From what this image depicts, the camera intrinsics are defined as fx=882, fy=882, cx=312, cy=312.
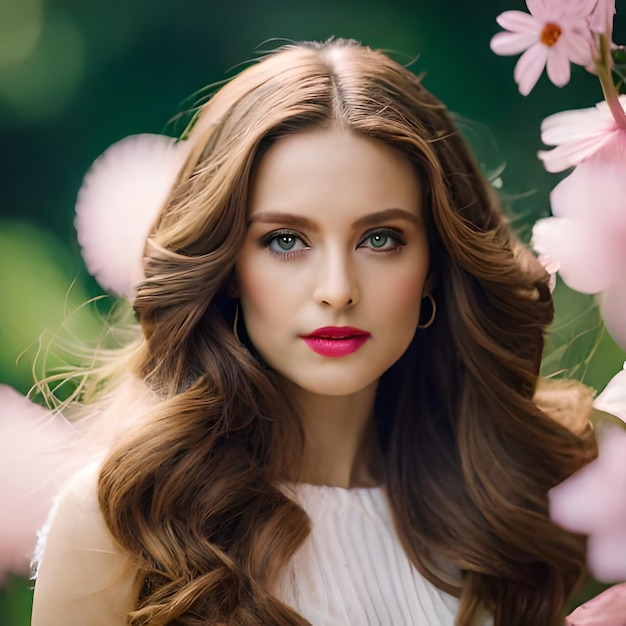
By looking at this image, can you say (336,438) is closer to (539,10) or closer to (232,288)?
(232,288)

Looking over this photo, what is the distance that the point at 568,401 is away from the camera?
1606 mm

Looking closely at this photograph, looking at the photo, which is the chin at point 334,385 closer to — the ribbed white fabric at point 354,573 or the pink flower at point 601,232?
the ribbed white fabric at point 354,573

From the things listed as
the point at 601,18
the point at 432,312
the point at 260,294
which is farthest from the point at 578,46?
the point at 432,312

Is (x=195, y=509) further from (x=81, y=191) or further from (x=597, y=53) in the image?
(x=597, y=53)

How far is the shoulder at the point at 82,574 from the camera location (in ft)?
3.92

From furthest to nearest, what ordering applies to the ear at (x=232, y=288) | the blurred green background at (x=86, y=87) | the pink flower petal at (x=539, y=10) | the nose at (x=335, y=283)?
the blurred green background at (x=86, y=87)
the ear at (x=232, y=288)
the nose at (x=335, y=283)
the pink flower petal at (x=539, y=10)

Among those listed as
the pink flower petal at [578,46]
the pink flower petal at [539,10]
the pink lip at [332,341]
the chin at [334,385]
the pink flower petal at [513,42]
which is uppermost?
the pink flower petal at [539,10]

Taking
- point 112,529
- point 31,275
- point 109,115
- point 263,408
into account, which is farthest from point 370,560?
point 109,115

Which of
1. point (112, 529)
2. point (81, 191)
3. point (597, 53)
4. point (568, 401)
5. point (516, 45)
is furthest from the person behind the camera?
point (568, 401)

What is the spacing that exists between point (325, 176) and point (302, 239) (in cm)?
9

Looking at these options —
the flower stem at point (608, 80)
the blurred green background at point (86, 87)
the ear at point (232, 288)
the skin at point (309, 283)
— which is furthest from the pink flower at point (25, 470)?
the flower stem at point (608, 80)

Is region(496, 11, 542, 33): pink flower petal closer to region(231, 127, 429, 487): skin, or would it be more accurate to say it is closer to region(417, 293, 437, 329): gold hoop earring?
region(231, 127, 429, 487): skin

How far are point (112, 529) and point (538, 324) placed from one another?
74 cm

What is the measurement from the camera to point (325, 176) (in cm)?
120
